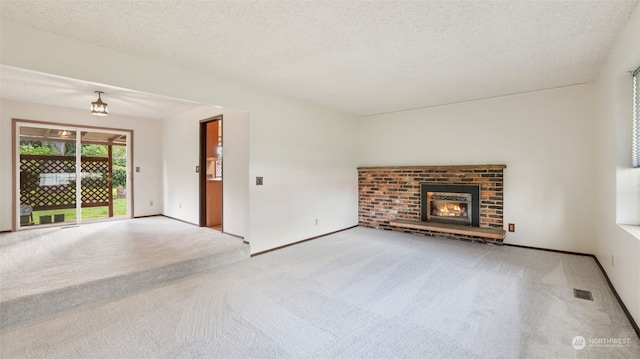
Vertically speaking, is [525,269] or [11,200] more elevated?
[11,200]

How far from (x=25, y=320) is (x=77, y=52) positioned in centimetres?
237

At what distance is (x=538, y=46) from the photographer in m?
2.65

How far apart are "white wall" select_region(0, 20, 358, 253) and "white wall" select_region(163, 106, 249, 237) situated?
279 millimetres

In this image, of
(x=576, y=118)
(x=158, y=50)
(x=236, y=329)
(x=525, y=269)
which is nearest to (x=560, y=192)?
(x=576, y=118)

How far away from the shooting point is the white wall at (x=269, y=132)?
2432mm

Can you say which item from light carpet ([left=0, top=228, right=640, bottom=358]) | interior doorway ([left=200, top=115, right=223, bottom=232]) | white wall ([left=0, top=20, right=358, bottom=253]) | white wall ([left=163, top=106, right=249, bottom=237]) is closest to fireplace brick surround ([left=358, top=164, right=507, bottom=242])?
white wall ([left=0, top=20, right=358, bottom=253])

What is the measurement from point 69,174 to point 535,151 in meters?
8.27

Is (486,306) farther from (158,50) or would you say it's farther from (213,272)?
(158,50)

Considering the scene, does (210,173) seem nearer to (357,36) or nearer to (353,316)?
(357,36)

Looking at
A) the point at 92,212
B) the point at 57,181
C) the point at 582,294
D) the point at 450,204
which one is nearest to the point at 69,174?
the point at 57,181

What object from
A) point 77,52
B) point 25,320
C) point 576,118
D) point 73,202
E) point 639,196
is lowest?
point 25,320

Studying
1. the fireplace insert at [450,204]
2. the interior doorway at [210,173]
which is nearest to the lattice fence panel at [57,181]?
the interior doorway at [210,173]

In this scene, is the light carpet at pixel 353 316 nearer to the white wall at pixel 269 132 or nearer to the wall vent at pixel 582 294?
the wall vent at pixel 582 294

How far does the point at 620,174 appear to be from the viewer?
2.55 m
